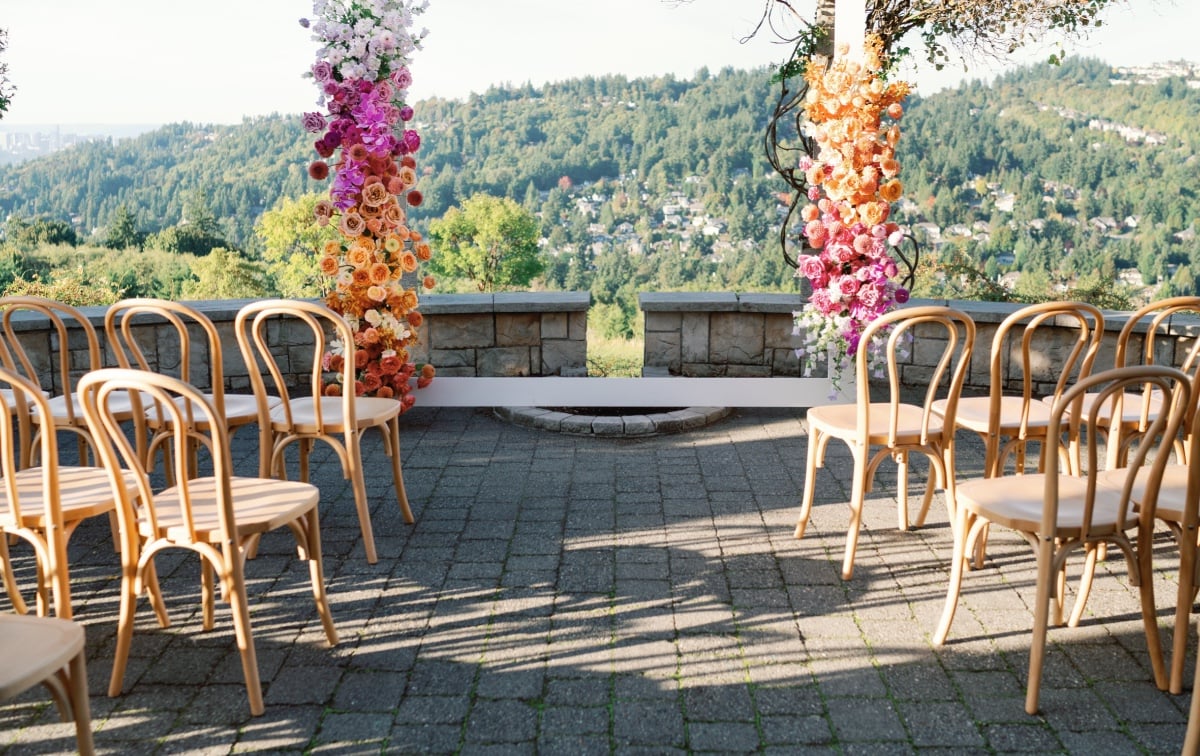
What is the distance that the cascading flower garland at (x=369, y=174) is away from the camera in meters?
4.45

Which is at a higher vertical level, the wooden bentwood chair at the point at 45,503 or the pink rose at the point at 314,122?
the pink rose at the point at 314,122

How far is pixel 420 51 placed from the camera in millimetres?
4609

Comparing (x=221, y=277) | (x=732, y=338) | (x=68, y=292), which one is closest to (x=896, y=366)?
(x=732, y=338)

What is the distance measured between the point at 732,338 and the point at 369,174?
7.33 feet

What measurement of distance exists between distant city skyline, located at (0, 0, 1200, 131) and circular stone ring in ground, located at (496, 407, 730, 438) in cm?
167

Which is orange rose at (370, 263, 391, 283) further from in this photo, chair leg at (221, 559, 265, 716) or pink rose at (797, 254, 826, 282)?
chair leg at (221, 559, 265, 716)

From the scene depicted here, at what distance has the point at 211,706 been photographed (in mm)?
2332

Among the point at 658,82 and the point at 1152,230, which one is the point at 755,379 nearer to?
the point at 1152,230

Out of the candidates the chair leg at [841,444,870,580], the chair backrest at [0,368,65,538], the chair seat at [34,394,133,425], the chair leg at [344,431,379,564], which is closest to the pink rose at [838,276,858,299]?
the chair leg at [841,444,870,580]

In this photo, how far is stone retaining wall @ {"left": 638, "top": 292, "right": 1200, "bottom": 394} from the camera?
5.57 meters

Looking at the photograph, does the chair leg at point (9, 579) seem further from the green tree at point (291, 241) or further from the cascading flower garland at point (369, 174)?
the green tree at point (291, 241)

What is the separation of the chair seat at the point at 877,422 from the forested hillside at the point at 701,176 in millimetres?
7268

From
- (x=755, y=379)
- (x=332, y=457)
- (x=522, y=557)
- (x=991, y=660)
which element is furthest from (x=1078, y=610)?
(x=332, y=457)

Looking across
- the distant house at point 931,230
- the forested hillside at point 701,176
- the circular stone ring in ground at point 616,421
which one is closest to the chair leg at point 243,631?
the circular stone ring in ground at point 616,421
